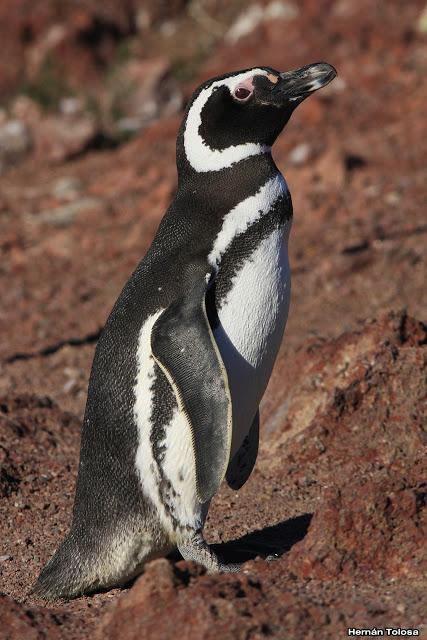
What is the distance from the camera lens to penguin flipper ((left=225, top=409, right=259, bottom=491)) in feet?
14.8

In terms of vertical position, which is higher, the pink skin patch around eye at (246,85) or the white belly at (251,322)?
the pink skin patch around eye at (246,85)

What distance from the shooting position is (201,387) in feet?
12.5

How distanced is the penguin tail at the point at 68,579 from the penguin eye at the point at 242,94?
1.74 m

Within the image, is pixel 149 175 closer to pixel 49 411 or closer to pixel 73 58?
pixel 73 58

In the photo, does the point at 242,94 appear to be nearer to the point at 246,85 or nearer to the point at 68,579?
the point at 246,85

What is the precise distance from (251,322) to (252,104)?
826 mm

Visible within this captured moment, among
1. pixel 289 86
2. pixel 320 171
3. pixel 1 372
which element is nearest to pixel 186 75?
pixel 320 171

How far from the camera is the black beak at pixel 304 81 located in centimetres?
424

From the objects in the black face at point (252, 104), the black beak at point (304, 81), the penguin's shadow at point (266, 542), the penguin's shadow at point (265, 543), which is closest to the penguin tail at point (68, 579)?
the penguin's shadow at point (265, 543)

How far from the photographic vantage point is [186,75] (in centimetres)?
1473

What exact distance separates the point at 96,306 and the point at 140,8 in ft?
29.1

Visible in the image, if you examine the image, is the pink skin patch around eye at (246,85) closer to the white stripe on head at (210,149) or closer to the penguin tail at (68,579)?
the white stripe on head at (210,149)

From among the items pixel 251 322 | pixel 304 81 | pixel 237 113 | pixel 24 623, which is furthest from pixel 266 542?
pixel 304 81

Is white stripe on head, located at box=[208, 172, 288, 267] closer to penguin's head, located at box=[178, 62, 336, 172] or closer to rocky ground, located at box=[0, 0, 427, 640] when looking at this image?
penguin's head, located at box=[178, 62, 336, 172]
